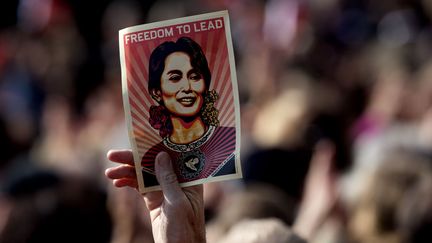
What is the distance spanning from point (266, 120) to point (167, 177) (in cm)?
377

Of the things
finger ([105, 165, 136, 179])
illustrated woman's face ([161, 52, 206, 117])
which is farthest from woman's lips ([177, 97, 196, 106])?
finger ([105, 165, 136, 179])

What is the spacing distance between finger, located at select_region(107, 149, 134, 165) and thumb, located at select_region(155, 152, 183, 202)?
0.38 ft

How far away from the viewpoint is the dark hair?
247 centimetres

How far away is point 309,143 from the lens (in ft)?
17.7

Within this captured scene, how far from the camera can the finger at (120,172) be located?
8.52 ft

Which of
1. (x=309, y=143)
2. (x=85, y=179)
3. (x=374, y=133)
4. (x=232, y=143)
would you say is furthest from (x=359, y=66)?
(x=232, y=143)

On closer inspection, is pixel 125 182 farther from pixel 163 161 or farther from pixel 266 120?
pixel 266 120

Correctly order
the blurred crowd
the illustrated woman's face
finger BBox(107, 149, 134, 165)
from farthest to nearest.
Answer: the blurred crowd < finger BBox(107, 149, 134, 165) < the illustrated woman's face

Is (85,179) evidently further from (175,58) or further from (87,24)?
(87,24)

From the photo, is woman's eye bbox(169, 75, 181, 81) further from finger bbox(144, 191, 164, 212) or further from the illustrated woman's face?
finger bbox(144, 191, 164, 212)

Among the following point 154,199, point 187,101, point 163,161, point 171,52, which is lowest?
point 154,199

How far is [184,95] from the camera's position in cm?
249

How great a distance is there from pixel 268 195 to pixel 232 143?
1701 mm

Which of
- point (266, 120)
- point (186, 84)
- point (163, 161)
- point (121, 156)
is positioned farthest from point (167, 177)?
point (266, 120)
